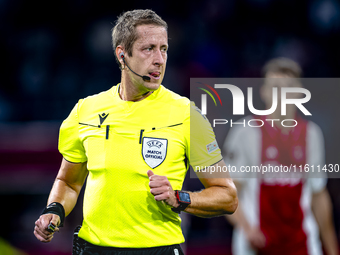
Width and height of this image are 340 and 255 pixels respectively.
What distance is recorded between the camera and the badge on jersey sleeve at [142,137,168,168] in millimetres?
2385

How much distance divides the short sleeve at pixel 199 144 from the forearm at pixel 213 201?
0.16 metres

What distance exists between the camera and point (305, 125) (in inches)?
143

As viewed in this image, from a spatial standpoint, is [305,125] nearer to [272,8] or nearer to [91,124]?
[91,124]

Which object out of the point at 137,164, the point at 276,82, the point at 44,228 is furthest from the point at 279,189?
the point at 44,228

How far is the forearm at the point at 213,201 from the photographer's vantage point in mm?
2316

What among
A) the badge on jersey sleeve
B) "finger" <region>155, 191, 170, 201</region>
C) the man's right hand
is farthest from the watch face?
the man's right hand

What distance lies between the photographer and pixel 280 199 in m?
3.46

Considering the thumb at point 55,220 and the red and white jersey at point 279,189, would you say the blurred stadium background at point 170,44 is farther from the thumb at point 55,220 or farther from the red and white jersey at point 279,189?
the thumb at point 55,220

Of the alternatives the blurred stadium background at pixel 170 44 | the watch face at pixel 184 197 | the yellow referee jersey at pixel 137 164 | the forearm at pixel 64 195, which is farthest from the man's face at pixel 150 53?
the blurred stadium background at pixel 170 44

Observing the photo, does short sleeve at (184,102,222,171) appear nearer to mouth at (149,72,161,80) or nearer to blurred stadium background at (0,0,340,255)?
Result: mouth at (149,72,161,80)

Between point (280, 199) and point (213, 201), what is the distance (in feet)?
4.33

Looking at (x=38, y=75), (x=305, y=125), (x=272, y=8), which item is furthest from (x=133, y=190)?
(x=272, y=8)

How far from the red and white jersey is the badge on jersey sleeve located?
112 cm

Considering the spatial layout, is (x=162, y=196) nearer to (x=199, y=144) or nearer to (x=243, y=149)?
(x=199, y=144)
